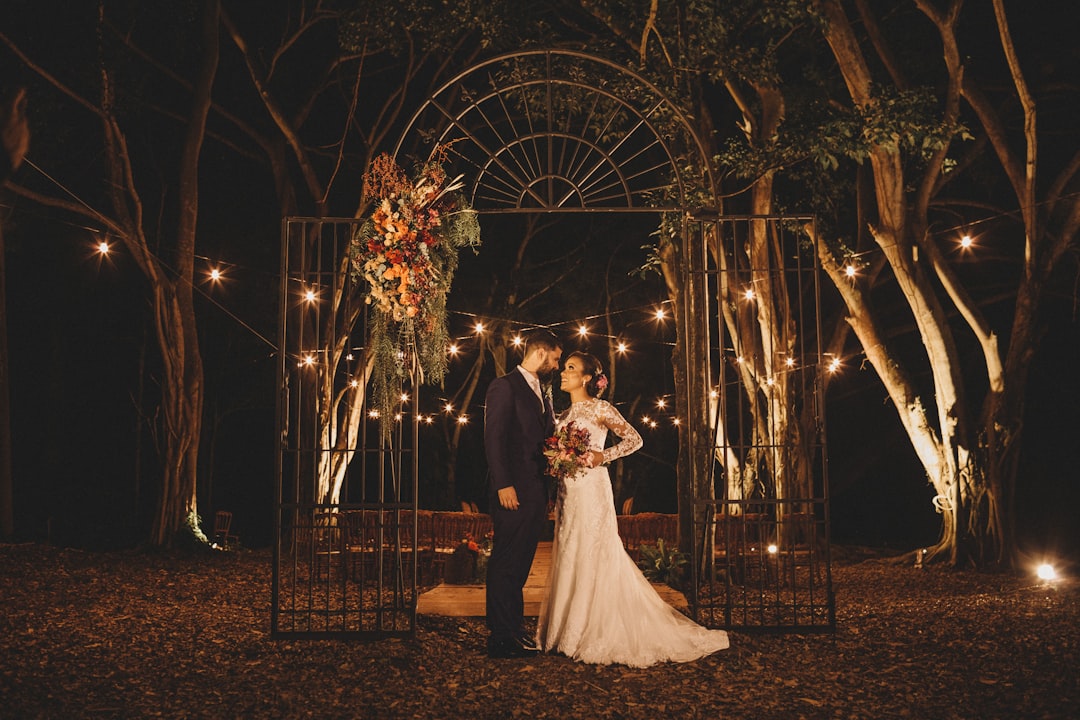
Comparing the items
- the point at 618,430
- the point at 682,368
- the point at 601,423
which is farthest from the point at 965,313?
the point at 601,423

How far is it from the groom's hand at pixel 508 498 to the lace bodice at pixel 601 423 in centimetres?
59

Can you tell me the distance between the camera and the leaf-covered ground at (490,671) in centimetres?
505

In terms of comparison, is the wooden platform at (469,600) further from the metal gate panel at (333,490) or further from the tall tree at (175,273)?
the tall tree at (175,273)

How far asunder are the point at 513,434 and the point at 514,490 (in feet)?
1.16

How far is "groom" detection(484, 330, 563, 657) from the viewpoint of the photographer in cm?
609

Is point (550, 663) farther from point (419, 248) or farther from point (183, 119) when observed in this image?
point (183, 119)

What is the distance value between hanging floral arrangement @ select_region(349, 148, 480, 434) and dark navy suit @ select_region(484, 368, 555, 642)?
849 millimetres

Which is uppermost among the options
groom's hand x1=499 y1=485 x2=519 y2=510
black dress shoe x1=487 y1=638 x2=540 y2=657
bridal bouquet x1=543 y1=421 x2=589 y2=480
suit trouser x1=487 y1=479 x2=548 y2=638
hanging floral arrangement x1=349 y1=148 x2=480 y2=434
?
hanging floral arrangement x1=349 y1=148 x2=480 y2=434

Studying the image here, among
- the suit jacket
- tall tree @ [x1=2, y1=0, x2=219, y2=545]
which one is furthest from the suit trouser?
tall tree @ [x1=2, y1=0, x2=219, y2=545]

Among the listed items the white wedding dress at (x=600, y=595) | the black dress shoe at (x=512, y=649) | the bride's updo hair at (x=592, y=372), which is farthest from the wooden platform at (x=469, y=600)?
the bride's updo hair at (x=592, y=372)

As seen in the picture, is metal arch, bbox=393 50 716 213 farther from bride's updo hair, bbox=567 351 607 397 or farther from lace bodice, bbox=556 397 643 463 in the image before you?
lace bodice, bbox=556 397 643 463

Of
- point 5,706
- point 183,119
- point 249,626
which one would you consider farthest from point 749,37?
point 5,706

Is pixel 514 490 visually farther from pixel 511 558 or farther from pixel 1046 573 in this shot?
pixel 1046 573

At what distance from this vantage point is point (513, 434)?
245 inches
